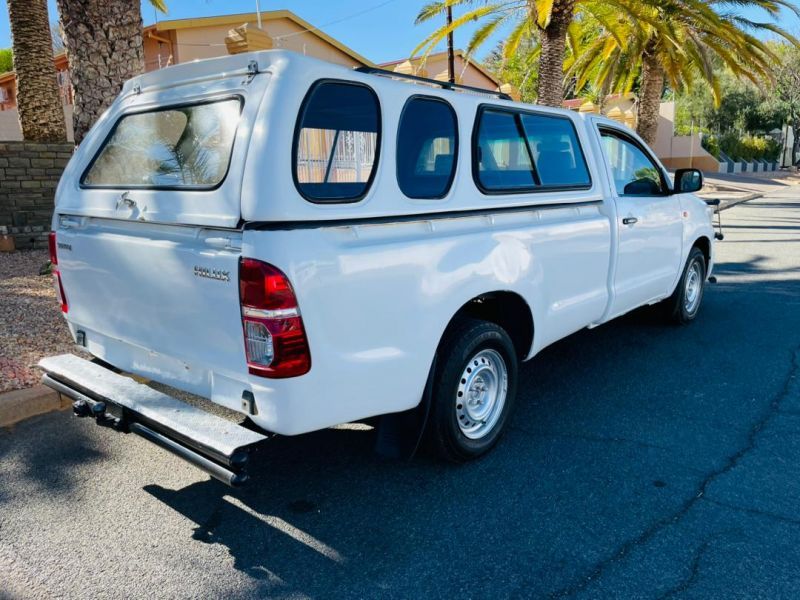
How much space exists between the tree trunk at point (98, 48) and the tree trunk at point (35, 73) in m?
4.00

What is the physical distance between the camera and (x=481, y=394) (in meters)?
3.88

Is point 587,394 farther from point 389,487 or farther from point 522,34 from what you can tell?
point 522,34

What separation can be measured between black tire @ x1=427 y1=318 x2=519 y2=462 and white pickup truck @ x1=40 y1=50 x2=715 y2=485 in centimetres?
1

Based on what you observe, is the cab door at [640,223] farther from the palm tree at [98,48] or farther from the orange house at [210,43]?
the orange house at [210,43]

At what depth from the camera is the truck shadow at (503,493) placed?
2.88 meters

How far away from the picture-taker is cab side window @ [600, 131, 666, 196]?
509cm

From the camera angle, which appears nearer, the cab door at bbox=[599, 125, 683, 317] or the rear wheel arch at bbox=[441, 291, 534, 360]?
the rear wheel arch at bbox=[441, 291, 534, 360]

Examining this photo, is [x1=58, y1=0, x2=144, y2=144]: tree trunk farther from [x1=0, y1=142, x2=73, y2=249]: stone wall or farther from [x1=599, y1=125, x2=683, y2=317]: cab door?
[x1=599, y1=125, x2=683, y2=317]: cab door

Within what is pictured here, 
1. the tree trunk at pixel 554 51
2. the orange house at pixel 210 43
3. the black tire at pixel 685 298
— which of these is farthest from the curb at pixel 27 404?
the orange house at pixel 210 43

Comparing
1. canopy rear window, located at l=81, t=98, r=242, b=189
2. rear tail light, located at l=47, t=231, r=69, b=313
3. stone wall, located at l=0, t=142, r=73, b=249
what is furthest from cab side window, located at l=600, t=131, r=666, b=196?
stone wall, located at l=0, t=142, r=73, b=249

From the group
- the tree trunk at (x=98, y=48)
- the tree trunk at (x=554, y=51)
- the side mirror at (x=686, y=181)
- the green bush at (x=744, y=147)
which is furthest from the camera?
the green bush at (x=744, y=147)

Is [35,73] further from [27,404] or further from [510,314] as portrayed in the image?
[510,314]

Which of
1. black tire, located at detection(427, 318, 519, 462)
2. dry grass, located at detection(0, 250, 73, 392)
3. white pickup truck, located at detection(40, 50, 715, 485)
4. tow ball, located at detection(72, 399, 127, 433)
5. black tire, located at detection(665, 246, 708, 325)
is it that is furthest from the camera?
black tire, located at detection(665, 246, 708, 325)

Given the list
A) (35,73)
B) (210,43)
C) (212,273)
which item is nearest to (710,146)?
(210,43)
